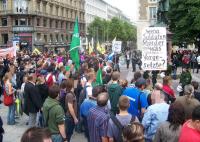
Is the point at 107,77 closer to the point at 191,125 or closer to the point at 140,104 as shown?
the point at 140,104

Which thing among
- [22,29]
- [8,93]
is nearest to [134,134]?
[8,93]

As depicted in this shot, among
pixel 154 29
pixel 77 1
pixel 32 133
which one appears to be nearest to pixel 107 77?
pixel 154 29

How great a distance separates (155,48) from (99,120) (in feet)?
17.6

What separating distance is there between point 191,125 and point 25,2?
69.4m

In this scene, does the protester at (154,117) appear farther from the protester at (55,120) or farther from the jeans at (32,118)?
the jeans at (32,118)

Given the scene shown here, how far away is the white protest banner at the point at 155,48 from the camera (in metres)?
12.0

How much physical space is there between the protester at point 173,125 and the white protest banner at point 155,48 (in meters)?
6.23

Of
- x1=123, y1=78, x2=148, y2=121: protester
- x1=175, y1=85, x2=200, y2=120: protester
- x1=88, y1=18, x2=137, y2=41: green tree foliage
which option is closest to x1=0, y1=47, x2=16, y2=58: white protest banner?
x1=123, y1=78, x2=148, y2=121: protester

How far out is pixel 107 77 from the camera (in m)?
14.1

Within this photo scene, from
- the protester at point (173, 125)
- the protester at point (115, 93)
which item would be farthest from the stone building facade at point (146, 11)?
the protester at point (173, 125)

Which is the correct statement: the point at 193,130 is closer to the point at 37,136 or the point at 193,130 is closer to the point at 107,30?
the point at 37,136

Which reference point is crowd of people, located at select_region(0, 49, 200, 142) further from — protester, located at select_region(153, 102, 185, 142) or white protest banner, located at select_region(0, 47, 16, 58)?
white protest banner, located at select_region(0, 47, 16, 58)

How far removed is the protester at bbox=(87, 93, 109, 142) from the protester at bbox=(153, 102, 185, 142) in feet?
4.41

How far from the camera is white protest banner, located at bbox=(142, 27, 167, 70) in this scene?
12000 mm
